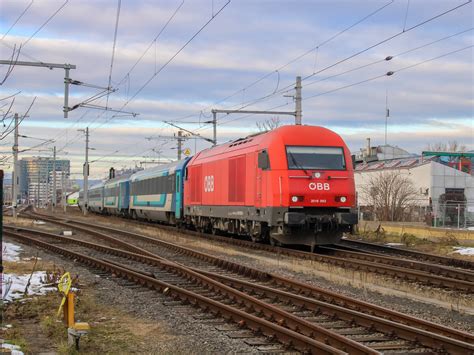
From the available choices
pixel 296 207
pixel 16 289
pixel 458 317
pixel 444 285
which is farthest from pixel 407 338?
pixel 296 207

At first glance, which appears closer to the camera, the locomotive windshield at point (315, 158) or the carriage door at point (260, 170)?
the locomotive windshield at point (315, 158)

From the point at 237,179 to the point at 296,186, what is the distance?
147 inches

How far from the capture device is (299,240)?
59.0 ft

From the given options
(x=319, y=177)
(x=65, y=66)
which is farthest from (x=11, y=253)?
(x=319, y=177)

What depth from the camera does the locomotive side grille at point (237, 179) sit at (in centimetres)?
1989

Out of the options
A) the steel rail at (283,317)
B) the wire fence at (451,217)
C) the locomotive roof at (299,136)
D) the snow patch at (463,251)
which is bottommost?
the steel rail at (283,317)

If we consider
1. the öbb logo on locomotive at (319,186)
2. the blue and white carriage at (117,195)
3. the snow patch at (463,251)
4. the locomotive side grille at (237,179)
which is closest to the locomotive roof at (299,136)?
the locomotive side grille at (237,179)

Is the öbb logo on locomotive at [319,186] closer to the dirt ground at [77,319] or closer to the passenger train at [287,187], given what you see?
the passenger train at [287,187]

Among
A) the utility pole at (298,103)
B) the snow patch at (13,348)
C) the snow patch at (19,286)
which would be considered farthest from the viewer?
the utility pole at (298,103)

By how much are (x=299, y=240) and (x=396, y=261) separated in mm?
3340

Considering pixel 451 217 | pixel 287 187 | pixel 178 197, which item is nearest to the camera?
pixel 287 187

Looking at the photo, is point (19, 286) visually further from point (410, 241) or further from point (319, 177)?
point (410, 241)

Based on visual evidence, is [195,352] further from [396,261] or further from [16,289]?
[396,261]

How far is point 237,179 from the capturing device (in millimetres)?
20406
